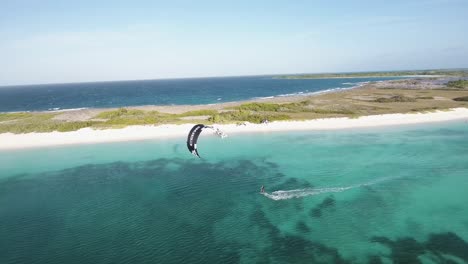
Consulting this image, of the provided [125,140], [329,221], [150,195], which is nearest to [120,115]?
[125,140]

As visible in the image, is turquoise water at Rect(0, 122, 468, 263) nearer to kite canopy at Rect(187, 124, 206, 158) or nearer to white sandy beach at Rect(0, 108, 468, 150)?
kite canopy at Rect(187, 124, 206, 158)

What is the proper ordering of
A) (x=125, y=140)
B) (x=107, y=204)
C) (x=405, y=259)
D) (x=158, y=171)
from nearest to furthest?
(x=405, y=259)
(x=107, y=204)
(x=158, y=171)
(x=125, y=140)

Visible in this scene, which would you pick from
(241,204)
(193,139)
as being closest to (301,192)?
(241,204)

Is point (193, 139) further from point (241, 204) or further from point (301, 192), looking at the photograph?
point (301, 192)

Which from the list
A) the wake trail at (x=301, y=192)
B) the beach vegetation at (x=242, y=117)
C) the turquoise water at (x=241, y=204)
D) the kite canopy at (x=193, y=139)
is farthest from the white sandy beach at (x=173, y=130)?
the kite canopy at (x=193, y=139)

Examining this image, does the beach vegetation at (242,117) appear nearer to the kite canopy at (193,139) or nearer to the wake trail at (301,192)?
the wake trail at (301,192)

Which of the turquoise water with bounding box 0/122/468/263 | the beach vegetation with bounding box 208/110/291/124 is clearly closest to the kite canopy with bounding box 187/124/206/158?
the turquoise water with bounding box 0/122/468/263

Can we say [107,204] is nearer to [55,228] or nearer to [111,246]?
[55,228]
